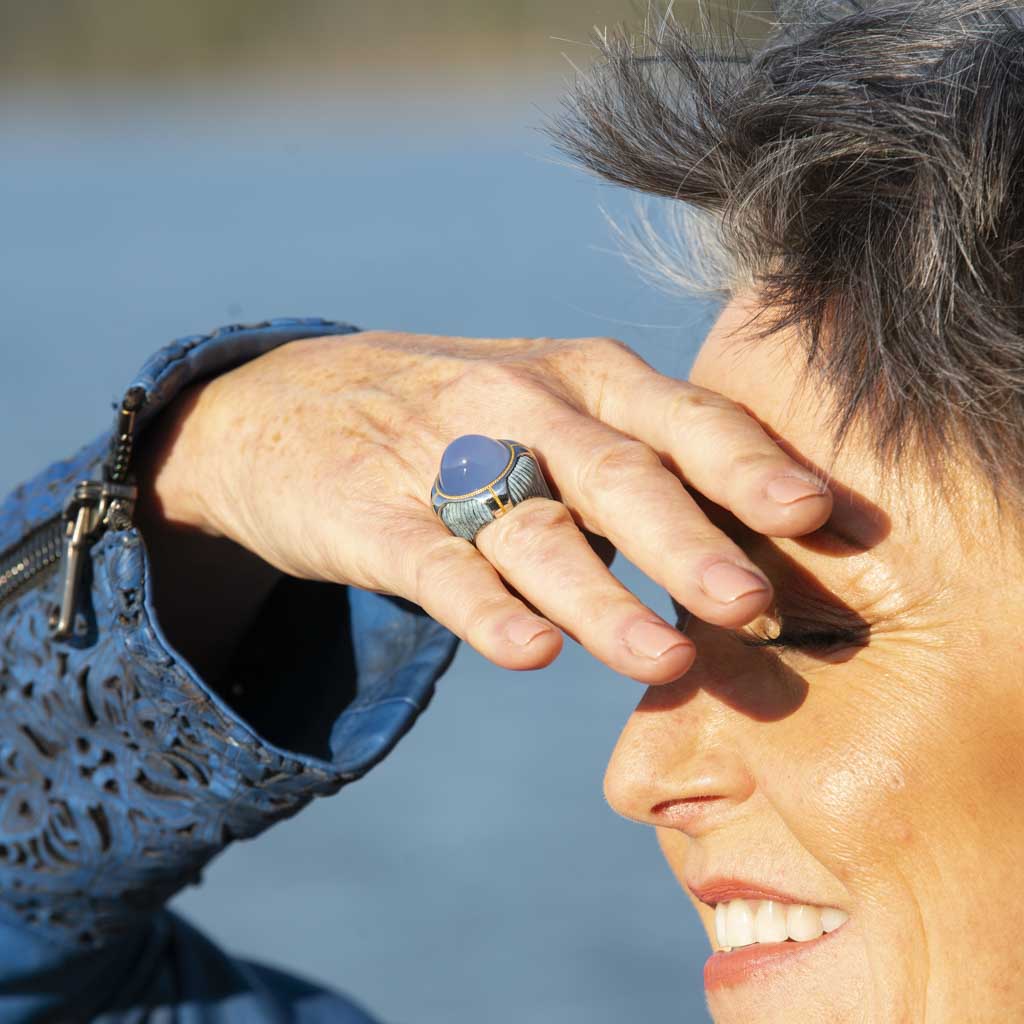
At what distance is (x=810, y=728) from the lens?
1321mm

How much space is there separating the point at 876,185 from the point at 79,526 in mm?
950

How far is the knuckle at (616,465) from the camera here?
1.25 m

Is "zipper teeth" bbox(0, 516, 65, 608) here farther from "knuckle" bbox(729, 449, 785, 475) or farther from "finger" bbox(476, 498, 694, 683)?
"knuckle" bbox(729, 449, 785, 475)

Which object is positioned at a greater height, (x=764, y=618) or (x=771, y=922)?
(x=764, y=618)

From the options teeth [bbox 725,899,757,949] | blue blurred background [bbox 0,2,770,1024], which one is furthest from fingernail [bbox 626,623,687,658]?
blue blurred background [bbox 0,2,770,1024]

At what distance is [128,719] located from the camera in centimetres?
168

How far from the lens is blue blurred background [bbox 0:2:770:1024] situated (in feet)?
11.5

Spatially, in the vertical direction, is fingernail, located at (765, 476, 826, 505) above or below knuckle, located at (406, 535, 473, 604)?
above

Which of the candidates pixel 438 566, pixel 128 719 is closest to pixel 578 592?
pixel 438 566

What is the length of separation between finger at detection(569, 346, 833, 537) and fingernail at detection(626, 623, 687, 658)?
13 centimetres

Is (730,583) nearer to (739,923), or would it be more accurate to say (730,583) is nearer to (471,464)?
(471,464)

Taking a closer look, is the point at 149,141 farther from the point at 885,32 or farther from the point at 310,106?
the point at 885,32

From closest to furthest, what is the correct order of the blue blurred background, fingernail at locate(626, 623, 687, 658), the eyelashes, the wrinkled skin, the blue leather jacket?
fingernail at locate(626, 623, 687, 658) → the wrinkled skin → the eyelashes → the blue leather jacket → the blue blurred background

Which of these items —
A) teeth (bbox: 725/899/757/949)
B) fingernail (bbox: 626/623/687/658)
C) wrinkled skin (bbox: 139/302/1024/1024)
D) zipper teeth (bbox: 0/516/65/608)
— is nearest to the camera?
fingernail (bbox: 626/623/687/658)
